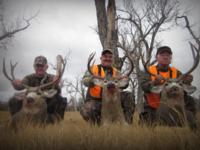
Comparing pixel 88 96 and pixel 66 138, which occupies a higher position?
pixel 88 96

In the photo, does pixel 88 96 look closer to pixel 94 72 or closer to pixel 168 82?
pixel 94 72

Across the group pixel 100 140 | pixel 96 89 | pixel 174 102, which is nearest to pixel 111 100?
pixel 96 89

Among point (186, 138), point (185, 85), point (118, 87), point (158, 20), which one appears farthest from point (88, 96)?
point (158, 20)

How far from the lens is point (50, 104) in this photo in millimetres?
6039

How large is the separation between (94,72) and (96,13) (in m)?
2.52

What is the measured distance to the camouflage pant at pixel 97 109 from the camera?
6.01 metres

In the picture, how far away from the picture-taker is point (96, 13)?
8.27 m

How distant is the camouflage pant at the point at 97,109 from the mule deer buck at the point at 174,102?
90 centimetres

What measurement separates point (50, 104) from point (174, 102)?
245 centimetres

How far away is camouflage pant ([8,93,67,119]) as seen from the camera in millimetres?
5651

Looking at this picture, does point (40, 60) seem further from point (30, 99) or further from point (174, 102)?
point (174, 102)

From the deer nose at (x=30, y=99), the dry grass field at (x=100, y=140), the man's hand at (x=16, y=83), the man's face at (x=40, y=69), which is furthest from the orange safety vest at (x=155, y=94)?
the man's hand at (x=16, y=83)

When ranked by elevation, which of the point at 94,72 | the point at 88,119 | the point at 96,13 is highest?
the point at 96,13

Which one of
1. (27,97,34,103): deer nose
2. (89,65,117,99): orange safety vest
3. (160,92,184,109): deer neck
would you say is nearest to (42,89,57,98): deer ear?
(27,97,34,103): deer nose
